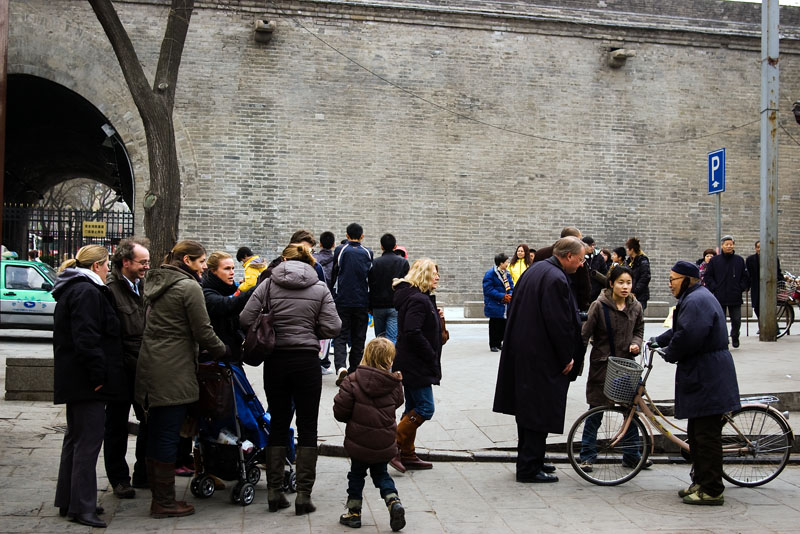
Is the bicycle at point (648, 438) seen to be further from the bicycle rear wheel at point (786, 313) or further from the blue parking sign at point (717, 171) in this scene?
the bicycle rear wheel at point (786, 313)

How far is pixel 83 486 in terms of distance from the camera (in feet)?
17.3

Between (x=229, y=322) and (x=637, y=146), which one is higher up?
(x=637, y=146)

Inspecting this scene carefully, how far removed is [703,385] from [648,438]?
2.41 feet

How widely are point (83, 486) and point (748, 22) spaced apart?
21.9 meters

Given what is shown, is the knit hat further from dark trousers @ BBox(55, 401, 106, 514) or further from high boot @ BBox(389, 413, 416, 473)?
dark trousers @ BBox(55, 401, 106, 514)

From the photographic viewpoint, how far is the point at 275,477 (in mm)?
5574

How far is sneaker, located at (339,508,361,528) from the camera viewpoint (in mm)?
5293

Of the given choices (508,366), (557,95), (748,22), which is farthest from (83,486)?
(748,22)

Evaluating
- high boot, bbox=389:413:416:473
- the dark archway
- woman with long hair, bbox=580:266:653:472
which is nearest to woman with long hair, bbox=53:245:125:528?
high boot, bbox=389:413:416:473

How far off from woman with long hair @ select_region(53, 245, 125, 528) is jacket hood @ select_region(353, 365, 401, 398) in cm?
157

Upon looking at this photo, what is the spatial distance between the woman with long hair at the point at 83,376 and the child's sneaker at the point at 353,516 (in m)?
1.51

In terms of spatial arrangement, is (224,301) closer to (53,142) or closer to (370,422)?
(370,422)

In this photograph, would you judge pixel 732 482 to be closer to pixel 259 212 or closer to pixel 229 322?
pixel 229 322

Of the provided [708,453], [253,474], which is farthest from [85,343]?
[708,453]
